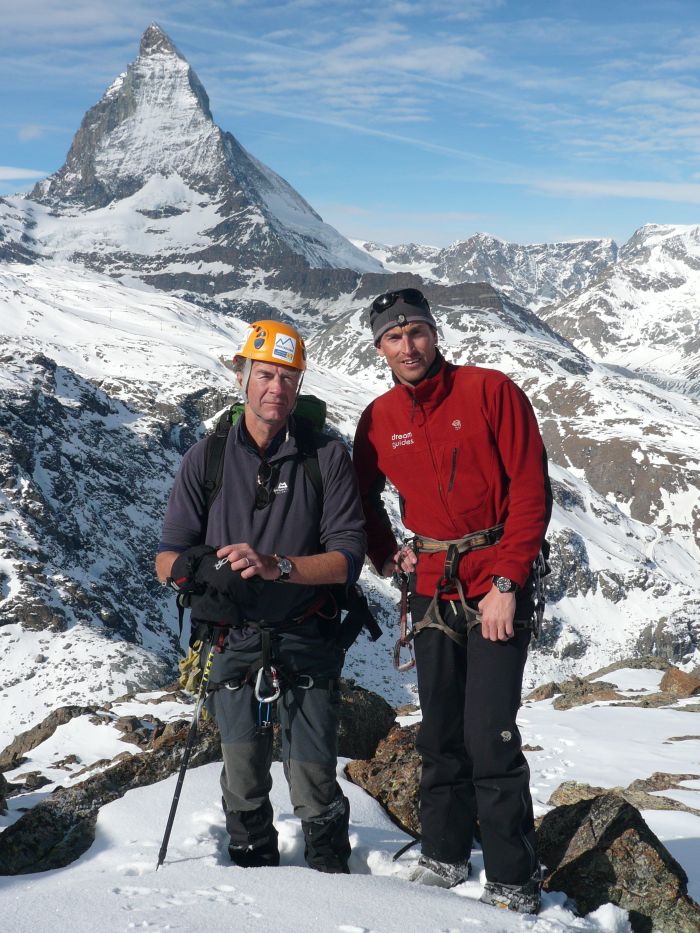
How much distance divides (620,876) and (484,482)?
3.35 metres

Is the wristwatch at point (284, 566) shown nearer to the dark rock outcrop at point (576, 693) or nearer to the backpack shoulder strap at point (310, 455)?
the backpack shoulder strap at point (310, 455)

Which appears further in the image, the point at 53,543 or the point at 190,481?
the point at 53,543

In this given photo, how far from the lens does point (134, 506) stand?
182125 mm

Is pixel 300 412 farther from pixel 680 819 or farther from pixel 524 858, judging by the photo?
pixel 680 819

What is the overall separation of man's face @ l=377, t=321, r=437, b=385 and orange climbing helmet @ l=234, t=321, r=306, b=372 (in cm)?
79

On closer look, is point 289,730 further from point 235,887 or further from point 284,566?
point 284,566

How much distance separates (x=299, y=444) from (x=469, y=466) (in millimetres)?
1388

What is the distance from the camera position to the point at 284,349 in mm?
6664

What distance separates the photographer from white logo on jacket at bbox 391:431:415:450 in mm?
6926

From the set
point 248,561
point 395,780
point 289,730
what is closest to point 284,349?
point 248,561

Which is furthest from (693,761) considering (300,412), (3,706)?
(3,706)

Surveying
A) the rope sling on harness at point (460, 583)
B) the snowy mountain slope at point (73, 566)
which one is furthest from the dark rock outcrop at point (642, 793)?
the snowy mountain slope at point (73, 566)

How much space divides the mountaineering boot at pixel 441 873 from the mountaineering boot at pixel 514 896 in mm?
460

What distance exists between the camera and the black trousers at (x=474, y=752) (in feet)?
20.2
